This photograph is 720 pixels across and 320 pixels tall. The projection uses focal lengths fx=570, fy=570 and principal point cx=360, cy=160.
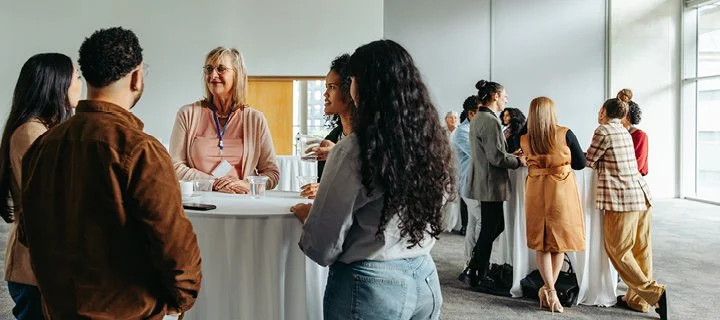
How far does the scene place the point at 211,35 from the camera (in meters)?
9.61

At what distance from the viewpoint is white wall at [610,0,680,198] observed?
10.4m

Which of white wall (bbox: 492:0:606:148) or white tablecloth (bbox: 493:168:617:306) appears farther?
white wall (bbox: 492:0:606:148)

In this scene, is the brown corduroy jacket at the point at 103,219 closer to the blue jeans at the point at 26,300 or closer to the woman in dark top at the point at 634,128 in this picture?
the blue jeans at the point at 26,300

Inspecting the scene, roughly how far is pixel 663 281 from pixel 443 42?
21.6 ft

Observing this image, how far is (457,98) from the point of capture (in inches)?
405

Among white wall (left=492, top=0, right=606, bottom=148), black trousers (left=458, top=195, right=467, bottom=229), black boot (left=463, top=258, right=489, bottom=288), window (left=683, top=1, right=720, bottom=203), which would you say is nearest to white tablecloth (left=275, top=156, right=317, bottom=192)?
black trousers (left=458, top=195, right=467, bottom=229)

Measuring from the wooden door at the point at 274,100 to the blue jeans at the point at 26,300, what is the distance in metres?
7.89

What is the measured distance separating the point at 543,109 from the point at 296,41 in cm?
666

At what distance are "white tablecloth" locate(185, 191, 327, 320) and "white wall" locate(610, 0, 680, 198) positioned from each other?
9.85 metres

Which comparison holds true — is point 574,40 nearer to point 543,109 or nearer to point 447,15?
point 447,15

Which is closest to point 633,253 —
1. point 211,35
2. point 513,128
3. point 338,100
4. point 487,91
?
point 487,91

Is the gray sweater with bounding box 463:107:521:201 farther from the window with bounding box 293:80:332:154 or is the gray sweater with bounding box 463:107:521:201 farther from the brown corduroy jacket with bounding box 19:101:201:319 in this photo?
the window with bounding box 293:80:332:154

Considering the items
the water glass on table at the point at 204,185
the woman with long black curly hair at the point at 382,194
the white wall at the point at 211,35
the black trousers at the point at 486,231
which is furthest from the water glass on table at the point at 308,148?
the white wall at the point at 211,35

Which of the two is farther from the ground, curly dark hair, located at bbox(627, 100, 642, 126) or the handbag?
curly dark hair, located at bbox(627, 100, 642, 126)
